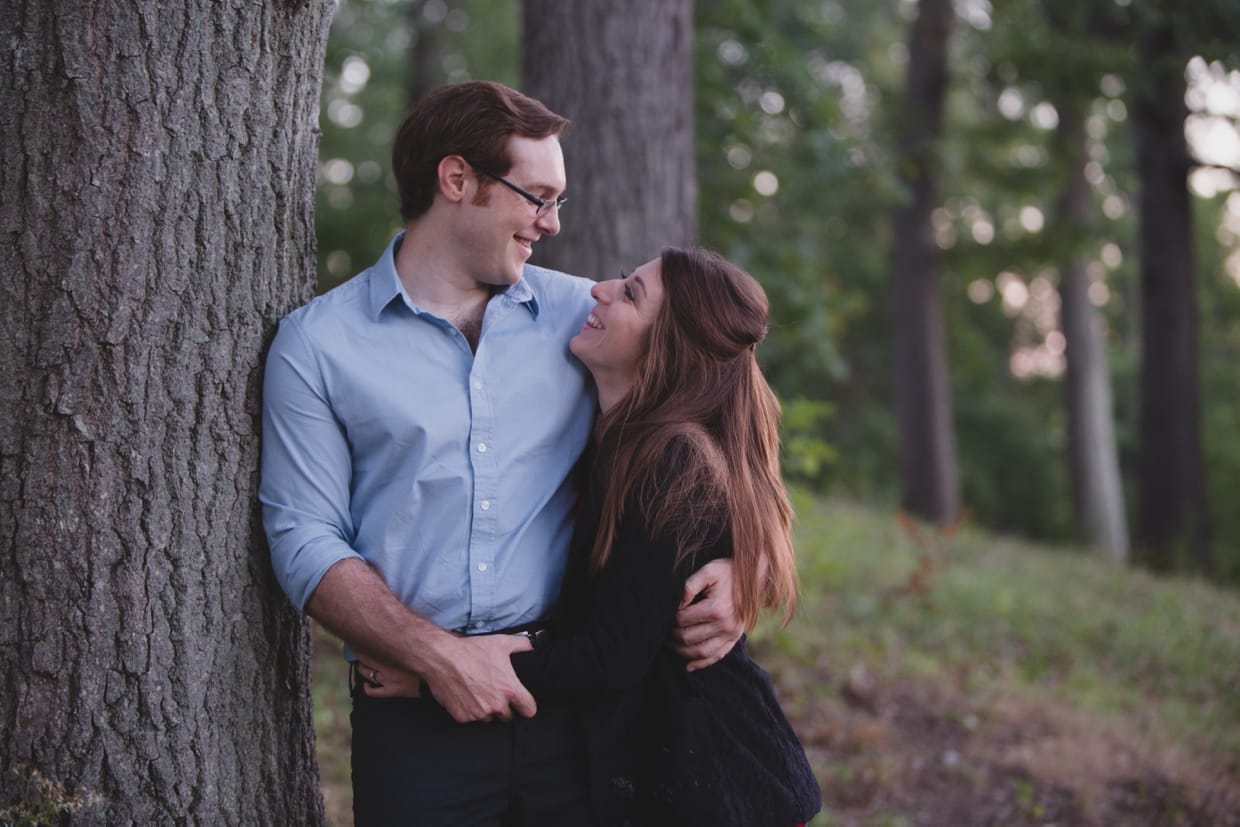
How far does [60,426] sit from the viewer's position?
8.25 ft

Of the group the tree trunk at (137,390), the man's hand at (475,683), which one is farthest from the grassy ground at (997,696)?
the tree trunk at (137,390)

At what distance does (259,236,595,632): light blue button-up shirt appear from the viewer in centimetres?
268

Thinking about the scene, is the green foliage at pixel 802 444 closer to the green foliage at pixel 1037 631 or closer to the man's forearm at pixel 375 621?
the green foliage at pixel 1037 631

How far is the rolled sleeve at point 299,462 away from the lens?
2.65m

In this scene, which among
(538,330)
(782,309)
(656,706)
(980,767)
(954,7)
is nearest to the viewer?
(656,706)

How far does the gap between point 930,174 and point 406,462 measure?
14017 mm

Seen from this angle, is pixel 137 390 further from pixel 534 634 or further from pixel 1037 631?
pixel 1037 631

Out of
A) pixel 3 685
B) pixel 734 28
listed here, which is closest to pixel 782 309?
pixel 734 28

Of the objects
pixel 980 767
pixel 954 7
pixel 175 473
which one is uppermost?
pixel 954 7

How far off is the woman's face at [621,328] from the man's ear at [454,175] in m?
0.45

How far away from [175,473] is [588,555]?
3.20ft

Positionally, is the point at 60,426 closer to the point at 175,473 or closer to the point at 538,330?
the point at 175,473

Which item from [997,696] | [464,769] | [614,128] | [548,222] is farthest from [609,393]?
[997,696]

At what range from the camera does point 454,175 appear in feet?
9.56
